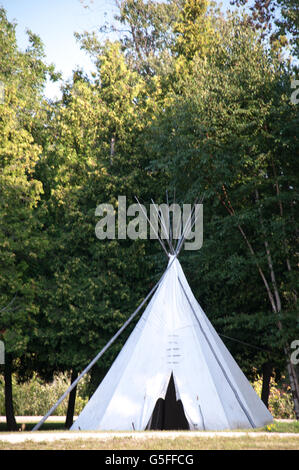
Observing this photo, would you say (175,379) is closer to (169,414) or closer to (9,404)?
(169,414)

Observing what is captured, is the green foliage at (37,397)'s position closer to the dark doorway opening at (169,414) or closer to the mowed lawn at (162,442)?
the dark doorway opening at (169,414)

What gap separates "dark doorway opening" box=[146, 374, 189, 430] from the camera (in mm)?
14289

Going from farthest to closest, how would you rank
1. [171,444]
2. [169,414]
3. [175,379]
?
[169,414], [175,379], [171,444]

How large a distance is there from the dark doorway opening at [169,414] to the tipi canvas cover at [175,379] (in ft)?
3.13

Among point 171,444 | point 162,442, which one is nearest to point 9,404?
point 162,442

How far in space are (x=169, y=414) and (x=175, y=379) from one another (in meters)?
2.12

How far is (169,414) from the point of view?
14391 millimetres

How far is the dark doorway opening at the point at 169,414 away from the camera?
563 inches

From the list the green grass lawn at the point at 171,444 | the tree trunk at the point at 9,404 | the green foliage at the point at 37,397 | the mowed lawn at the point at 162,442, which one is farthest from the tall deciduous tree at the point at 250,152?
the green foliage at the point at 37,397

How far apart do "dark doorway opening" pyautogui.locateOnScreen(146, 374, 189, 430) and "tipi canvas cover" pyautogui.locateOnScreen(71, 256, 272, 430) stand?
0.96 metres

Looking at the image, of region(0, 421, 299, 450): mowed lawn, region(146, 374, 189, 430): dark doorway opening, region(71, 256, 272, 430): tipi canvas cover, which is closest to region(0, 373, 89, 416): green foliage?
region(146, 374, 189, 430): dark doorway opening

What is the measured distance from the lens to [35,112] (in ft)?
73.1

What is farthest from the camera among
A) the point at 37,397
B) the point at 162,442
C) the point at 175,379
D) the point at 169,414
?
the point at 37,397

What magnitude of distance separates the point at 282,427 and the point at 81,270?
9.06m
